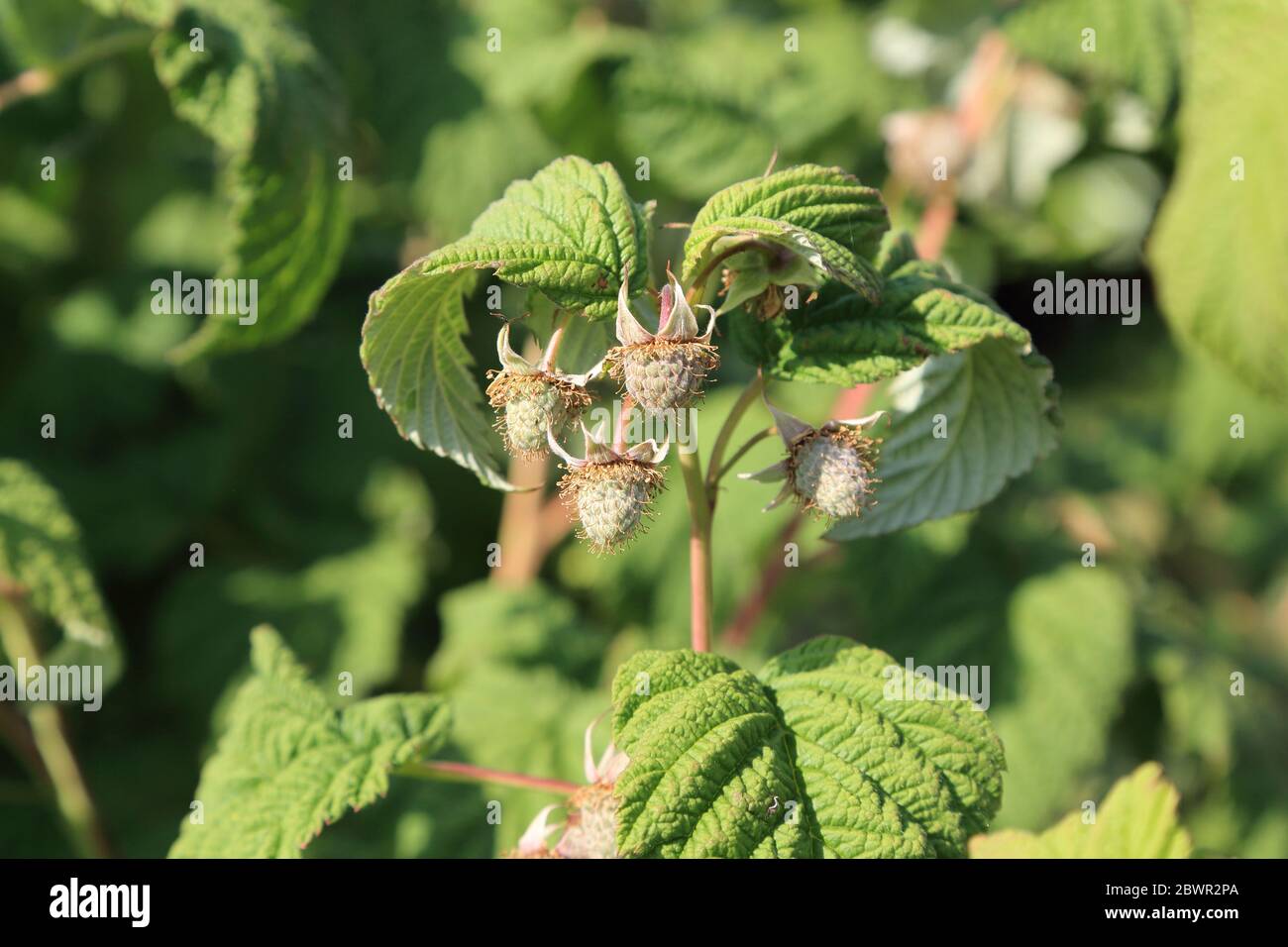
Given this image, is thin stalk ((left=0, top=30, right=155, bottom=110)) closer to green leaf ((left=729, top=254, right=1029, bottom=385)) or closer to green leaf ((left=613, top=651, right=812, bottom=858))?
green leaf ((left=729, top=254, right=1029, bottom=385))

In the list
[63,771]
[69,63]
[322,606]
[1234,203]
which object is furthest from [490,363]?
[1234,203]

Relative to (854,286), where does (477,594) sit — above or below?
below

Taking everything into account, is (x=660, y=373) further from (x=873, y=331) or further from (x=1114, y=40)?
(x=1114, y=40)

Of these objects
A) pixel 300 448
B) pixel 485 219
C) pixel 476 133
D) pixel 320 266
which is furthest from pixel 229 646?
pixel 485 219

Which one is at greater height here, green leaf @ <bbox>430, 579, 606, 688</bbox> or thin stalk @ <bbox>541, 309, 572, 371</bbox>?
thin stalk @ <bbox>541, 309, 572, 371</bbox>

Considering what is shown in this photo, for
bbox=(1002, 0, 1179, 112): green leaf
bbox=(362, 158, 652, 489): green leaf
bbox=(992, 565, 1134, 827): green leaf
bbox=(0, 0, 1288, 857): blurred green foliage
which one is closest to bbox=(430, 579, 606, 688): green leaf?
bbox=(0, 0, 1288, 857): blurred green foliage
